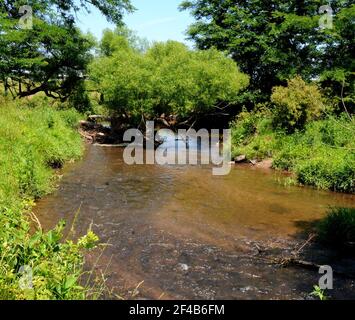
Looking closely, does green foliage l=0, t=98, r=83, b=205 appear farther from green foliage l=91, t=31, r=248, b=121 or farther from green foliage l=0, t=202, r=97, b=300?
green foliage l=91, t=31, r=248, b=121

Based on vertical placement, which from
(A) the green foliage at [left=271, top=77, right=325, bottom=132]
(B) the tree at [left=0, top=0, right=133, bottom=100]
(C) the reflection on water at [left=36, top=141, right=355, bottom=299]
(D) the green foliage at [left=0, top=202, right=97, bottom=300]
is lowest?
(C) the reflection on water at [left=36, top=141, right=355, bottom=299]

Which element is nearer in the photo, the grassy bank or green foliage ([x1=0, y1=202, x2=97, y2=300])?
green foliage ([x1=0, y1=202, x2=97, y2=300])

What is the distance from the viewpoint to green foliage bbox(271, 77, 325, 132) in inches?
734

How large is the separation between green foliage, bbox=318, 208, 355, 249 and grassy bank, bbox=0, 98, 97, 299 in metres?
5.35

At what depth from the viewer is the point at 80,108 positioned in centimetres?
3222

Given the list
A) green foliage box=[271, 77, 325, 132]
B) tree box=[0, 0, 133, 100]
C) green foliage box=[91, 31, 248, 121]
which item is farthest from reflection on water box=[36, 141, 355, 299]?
tree box=[0, 0, 133, 100]

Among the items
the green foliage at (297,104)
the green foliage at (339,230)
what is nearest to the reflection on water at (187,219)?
the green foliage at (339,230)

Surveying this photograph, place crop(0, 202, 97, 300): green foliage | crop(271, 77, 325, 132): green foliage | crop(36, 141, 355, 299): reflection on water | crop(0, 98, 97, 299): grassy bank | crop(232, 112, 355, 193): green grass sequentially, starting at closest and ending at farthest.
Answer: crop(0, 202, 97, 300): green foliage < crop(0, 98, 97, 299): grassy bank < crop(36, 141, 355, 299): reflection on water < crop(232, 112, 355, 193): green grass < crop(271, 77, 325, 132): green foliage

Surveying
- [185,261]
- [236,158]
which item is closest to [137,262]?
[185,261]

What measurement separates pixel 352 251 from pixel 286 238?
4.78 ft

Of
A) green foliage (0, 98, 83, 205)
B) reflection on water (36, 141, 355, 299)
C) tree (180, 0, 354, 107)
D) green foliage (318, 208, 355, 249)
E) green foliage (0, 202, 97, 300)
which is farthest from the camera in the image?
tree (180, 0, 354, 107)

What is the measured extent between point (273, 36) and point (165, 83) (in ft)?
34.8

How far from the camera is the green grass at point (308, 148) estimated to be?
1421 cm
